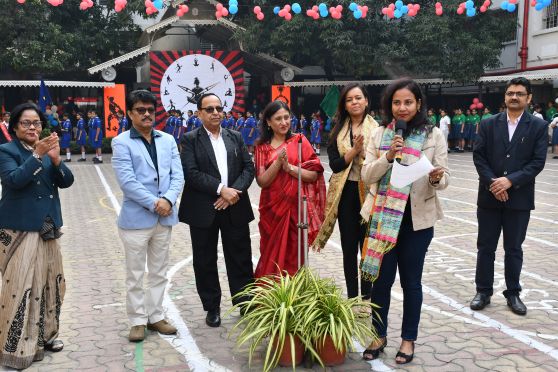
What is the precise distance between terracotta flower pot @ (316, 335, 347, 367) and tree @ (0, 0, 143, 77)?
1909 cm

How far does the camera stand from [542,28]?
20828 millimetres

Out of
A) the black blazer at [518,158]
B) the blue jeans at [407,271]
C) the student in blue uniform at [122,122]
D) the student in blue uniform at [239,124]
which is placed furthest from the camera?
the student in blue uniform at [239,124]

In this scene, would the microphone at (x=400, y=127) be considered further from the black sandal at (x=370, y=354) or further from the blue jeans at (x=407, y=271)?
the black sandal at (x=370, y=354)

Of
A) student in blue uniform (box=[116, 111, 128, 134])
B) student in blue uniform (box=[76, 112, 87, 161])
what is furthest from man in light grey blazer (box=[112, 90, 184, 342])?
student in blue uniform (box=[76, 112, 87, 161])

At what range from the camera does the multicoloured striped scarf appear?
370 centimetres

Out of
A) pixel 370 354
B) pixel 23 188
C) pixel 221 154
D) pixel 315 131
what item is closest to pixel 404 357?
pixel 370 354

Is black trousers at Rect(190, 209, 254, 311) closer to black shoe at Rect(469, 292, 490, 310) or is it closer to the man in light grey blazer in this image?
the man in light grey blazer

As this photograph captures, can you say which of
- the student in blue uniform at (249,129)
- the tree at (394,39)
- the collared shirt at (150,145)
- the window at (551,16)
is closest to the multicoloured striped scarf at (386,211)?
the collared shirt at (150,145)

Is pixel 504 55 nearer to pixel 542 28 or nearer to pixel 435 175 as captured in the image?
pixel 542 28

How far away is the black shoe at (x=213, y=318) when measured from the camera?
183 inches

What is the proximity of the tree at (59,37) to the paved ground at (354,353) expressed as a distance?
562 inches

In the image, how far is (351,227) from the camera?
4.46 meters

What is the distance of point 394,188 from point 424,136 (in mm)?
401

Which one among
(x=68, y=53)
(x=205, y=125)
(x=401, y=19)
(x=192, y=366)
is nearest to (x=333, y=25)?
(x=401, y=19)
